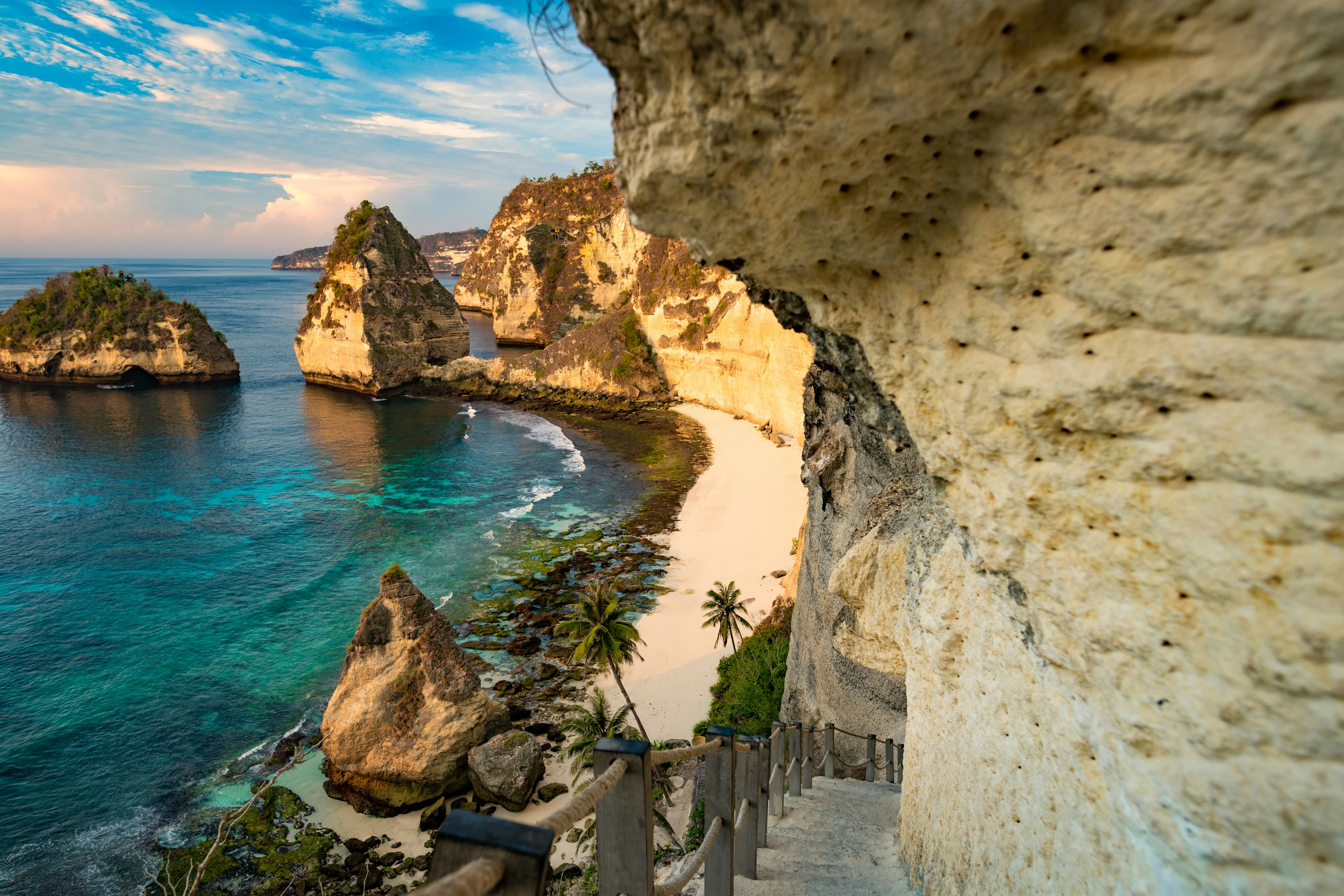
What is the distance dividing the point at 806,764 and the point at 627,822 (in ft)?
Result: 25.1

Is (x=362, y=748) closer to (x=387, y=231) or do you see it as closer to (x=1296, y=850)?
(x=1296, y=850)

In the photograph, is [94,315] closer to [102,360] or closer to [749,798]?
[102,360]

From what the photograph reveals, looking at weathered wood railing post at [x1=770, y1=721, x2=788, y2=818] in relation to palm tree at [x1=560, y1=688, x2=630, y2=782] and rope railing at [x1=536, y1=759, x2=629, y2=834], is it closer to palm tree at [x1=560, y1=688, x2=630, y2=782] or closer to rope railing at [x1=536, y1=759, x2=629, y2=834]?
rope railing at [x1=536, y1=759, x2=629, y2=834]

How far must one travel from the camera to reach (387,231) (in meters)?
64.2

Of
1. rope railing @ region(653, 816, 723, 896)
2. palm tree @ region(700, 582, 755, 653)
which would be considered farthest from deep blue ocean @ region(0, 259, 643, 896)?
rope railing @ region(653, 816, 723, 896)

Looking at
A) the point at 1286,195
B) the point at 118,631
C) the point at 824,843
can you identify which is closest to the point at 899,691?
the point at 824,843

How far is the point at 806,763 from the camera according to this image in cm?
1002

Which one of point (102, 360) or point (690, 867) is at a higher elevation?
point (690, 867)

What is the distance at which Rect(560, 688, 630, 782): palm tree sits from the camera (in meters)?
17.4

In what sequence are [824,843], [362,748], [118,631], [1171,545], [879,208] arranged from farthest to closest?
[118,631] < [362,748] < [824,843] < [879,208] < [1171,545]

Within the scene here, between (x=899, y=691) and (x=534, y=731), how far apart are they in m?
11.8

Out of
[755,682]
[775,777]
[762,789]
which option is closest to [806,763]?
[775,777]

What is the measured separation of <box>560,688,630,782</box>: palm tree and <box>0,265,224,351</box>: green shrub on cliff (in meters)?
65.1

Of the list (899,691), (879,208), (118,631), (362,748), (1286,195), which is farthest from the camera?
(118,631)
